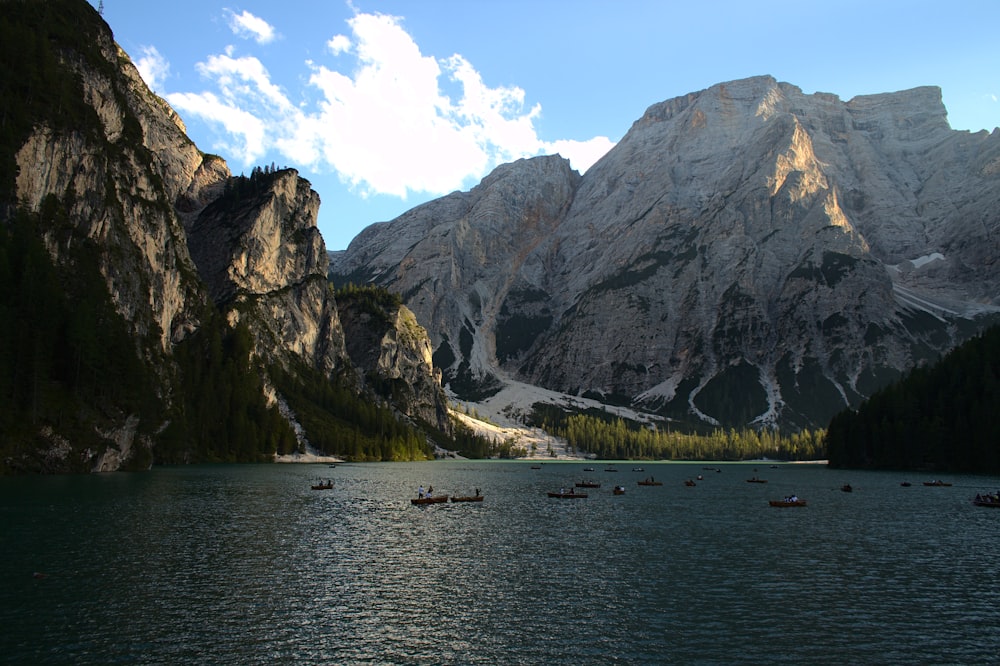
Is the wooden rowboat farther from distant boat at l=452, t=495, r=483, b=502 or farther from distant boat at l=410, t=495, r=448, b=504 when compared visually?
distant boat at l=410, t=495, r=448, b=504

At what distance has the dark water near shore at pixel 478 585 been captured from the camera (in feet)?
122

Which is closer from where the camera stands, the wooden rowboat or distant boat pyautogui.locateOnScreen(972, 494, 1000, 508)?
distant boat pyautogui.locateOnScreen(972, 494, 1000, 508)

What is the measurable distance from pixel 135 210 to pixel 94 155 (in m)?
26.7

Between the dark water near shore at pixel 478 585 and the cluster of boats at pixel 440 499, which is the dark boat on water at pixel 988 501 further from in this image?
the cluster of boats at pixel 440 499

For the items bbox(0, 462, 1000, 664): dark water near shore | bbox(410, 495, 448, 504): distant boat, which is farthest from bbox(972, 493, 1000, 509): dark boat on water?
bbox(410, 495, 448, 504): distant boat

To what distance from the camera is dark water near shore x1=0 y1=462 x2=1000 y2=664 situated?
37156mm

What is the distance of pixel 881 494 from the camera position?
427ft

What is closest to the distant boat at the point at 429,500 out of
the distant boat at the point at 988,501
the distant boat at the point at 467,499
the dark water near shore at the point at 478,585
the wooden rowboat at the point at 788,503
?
the distant boat at the point at 467,499

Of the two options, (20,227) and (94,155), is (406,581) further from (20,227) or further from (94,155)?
(94,155)

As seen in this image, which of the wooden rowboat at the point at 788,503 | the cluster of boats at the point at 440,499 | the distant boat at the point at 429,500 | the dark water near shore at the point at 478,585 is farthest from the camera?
the wooden rowboat at the point at 788,503

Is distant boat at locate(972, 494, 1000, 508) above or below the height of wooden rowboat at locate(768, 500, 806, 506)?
above

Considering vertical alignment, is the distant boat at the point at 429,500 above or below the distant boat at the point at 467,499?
above

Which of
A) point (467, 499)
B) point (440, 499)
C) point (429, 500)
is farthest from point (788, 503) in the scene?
point (429, 500)

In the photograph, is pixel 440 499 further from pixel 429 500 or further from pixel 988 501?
pixel 988 501
